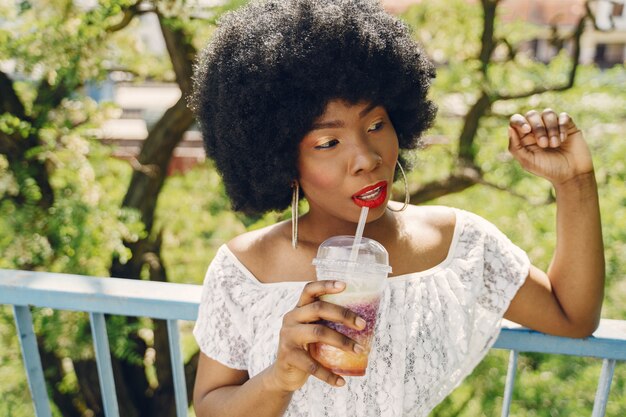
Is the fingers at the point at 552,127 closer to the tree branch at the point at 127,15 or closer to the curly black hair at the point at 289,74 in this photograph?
the curly black hair at the point at 289,74

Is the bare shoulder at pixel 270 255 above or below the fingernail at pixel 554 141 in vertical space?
below

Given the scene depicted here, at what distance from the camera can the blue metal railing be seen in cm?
157

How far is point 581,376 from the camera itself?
3.49m

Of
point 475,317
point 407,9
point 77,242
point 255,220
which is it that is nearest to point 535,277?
point 475,317

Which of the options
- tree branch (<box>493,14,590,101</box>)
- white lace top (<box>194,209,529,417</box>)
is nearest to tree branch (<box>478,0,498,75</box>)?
tree branch (<box>493,14,590,101</box>)

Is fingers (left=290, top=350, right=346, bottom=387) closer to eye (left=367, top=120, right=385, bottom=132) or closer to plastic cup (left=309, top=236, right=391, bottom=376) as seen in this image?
plastic cup (left=309, top=236, right=391, bottom=376)

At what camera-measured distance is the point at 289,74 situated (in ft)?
4.72

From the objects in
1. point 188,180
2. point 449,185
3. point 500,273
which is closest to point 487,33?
point 449,185

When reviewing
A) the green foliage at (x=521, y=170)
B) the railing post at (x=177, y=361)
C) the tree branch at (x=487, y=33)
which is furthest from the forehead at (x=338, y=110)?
the tree branch at (x=487, y=33)

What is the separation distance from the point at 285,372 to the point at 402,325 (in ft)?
1.27

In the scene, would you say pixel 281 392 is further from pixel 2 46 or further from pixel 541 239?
pixel 541 239

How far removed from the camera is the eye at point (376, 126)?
1437 mm

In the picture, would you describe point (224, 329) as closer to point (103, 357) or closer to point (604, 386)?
point (103, 357)

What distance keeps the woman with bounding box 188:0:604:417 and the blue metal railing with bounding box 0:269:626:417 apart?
0.18 feet
